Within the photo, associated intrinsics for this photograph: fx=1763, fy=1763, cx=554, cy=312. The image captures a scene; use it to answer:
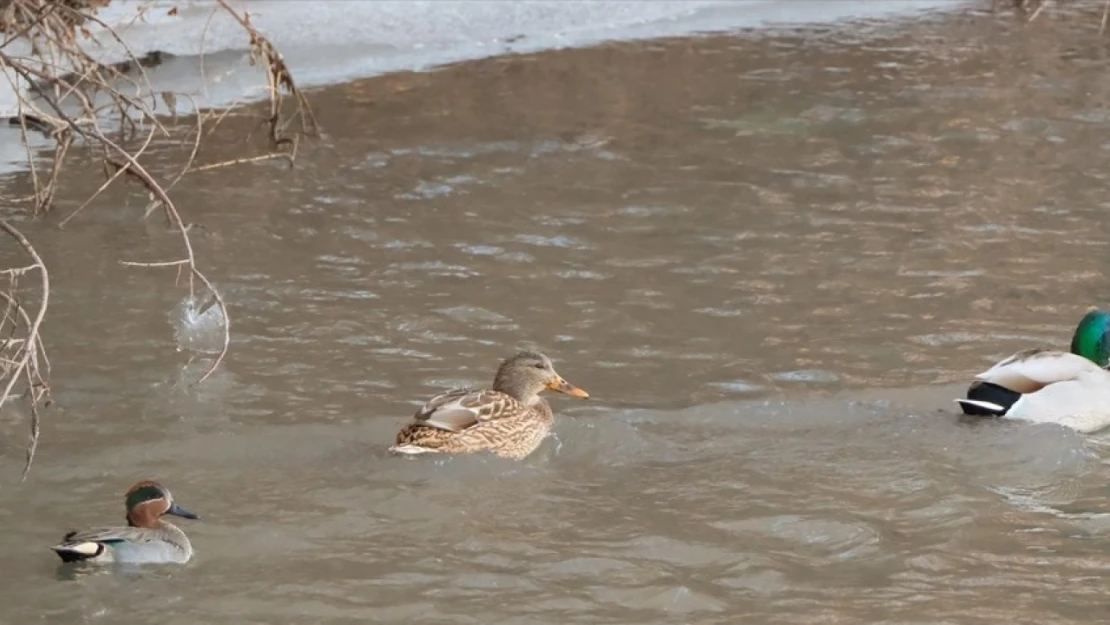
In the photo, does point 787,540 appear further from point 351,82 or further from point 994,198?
point 351,82

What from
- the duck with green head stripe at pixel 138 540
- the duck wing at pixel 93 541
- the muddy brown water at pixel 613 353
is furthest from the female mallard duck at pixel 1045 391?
the duck wing at pixel 93 541

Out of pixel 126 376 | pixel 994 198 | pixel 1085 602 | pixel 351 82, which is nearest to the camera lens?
pixel 1085 602

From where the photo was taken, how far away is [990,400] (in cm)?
762

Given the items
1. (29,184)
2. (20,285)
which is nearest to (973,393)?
(20,285)

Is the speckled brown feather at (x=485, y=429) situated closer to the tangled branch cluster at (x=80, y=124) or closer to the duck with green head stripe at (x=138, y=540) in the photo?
the tangled branch cluster at (x=80, y=124)

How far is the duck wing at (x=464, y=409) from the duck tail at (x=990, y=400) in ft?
6.39

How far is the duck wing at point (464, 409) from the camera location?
7160 mm

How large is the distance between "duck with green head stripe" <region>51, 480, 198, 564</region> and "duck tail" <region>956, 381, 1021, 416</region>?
136 inches

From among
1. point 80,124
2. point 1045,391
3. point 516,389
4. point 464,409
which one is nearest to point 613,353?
point 516,389

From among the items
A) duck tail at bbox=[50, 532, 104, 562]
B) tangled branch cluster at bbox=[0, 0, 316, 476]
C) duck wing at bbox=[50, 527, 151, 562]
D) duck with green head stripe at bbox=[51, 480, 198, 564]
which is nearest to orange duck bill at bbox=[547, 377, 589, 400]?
tangled branch cluster at bbox=[0, 0, 316, 476]

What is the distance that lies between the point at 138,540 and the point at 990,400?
3.72m

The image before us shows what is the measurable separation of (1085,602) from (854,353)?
272cm

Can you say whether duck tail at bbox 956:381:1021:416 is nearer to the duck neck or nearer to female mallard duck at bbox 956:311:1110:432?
female mallard duck at bbox 956:311:1110:432

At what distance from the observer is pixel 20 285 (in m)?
9.08
